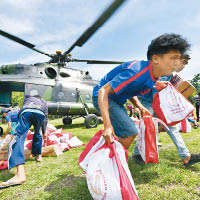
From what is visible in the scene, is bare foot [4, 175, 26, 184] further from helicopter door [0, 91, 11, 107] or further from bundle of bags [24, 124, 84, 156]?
helicopter door [0, 91, 11, 107]

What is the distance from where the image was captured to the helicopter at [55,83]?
6.54 meters

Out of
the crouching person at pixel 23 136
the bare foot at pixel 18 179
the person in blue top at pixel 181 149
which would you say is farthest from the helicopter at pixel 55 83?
the bare foot at pixel 18 179

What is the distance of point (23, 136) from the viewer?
2.41 meters

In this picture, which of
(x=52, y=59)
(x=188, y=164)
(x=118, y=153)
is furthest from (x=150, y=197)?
(x=52, y=59)

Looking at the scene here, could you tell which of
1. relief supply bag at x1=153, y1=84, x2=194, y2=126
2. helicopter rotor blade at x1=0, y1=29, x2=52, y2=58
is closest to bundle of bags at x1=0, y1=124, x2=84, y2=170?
relief supply bag at x1=153, y1=84, x2=194, y2=126

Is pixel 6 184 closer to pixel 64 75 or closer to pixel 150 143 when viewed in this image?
pixel 150 143

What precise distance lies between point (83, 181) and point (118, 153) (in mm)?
904

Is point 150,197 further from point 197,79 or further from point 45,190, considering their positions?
point 197,79

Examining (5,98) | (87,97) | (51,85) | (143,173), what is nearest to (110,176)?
(143,173)

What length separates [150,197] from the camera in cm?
154

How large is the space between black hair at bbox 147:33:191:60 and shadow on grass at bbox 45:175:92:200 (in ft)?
5.23

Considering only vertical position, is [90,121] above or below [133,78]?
above

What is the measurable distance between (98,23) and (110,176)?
4.15m

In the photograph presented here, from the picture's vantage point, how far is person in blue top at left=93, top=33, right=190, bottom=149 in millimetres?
1505
